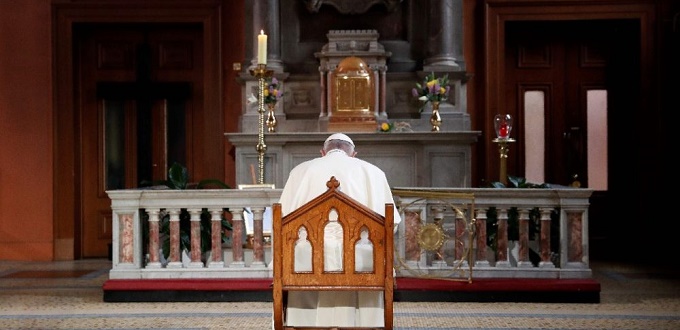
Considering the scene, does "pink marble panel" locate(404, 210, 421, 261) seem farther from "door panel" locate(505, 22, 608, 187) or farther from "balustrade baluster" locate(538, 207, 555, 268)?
"door panel" locate(505, 22, 608, 187)

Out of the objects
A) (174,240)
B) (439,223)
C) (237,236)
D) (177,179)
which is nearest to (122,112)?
(177,179)

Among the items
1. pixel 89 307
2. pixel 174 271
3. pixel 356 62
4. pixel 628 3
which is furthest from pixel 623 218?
pixel 89 307

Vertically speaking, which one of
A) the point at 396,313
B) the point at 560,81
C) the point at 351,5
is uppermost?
the point at 351,5

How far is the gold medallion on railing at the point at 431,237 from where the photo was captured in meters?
6.14

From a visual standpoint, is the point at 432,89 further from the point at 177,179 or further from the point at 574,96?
the point at 177,179

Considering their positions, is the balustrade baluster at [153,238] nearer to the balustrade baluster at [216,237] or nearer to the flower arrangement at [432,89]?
the balustrade baluster at [216,237]

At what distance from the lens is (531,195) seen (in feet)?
20.6

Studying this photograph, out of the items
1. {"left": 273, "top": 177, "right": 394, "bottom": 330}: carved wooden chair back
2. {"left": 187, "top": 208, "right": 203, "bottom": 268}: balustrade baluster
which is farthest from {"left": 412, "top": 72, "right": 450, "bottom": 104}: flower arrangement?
{"left": 273, "top": 177, "right": 394, "bottom": 330}: carved wooden chair back

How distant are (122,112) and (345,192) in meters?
6.25

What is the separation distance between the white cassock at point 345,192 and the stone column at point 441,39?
15.2 ft

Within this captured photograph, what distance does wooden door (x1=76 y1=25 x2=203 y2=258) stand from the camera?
9.93 meters

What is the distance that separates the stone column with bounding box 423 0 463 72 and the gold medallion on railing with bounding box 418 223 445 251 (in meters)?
3.11

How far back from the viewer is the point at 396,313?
5816mm

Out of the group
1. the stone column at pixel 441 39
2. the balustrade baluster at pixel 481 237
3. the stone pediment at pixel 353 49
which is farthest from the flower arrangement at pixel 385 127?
the balustrade baluster at pixel 481 237
